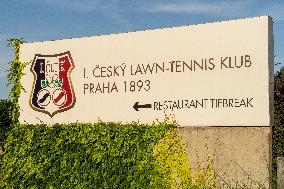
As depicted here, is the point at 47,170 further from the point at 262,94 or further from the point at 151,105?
the point at 262,94

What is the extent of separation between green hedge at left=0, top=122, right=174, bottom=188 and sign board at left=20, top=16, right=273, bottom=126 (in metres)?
0.33

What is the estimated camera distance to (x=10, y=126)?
14.7m

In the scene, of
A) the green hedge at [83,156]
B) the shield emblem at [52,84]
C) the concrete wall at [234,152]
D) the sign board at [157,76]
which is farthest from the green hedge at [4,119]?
the concrete wall at [234,152]

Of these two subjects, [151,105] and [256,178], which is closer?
[256,178]

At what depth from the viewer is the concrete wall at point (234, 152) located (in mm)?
10984

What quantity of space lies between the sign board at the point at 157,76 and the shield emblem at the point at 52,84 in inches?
1.0

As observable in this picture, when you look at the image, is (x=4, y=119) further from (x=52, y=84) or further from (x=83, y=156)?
(x=83, y=156)

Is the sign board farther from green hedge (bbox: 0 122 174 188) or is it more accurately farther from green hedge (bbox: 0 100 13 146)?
green hedge (bbox: 0 100 13 146)

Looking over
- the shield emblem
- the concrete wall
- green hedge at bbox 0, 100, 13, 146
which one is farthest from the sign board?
green hedge at bbox 0, 100, 13, 146

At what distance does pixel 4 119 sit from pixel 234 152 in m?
6.90

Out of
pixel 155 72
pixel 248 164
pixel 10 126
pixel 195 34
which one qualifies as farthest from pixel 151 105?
pixel 10 126

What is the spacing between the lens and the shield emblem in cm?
1384

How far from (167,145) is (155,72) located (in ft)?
5.65

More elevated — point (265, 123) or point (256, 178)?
point (265, 123)
